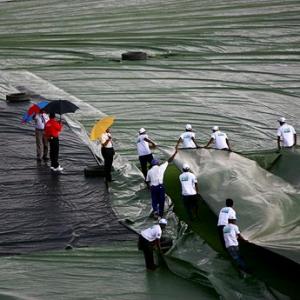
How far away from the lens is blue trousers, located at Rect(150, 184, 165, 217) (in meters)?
15.9

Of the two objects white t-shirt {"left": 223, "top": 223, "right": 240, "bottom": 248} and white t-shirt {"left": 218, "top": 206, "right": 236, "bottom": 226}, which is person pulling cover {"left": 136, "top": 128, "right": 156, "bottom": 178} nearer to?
white t-shirt {"left": 218, "top": 206, "right": 236, "bottom": 226}

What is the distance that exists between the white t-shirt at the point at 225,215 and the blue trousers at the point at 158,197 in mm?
2568

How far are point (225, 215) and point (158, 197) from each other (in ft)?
9.14

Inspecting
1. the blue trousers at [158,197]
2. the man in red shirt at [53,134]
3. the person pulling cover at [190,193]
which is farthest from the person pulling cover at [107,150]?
the person pulling cover at [190,193]

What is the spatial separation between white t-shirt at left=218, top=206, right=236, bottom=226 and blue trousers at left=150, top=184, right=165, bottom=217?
2.57 metres

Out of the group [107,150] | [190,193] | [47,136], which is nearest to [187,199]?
→ [190,193]

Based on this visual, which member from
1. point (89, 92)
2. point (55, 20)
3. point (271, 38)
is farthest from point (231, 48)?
point (55, 20)

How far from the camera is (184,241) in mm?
14617

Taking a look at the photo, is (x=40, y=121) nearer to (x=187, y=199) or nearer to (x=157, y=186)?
(x=157, y=186)

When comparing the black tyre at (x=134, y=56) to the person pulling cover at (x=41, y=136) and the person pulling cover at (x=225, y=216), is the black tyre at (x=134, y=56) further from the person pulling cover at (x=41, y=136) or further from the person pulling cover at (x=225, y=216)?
the person pulling cover at (x=225, y=216)

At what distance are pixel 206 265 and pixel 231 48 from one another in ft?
60.2

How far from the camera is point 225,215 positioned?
1339cm

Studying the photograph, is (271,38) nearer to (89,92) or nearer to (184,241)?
(89,92)

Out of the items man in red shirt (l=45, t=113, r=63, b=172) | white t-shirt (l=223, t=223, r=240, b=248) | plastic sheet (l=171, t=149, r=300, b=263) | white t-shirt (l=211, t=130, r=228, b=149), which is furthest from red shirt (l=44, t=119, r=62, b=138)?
white t-shirt (l=223, t=223, r=240, b=248)
